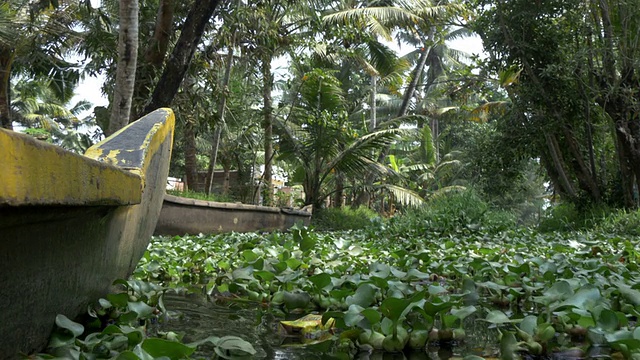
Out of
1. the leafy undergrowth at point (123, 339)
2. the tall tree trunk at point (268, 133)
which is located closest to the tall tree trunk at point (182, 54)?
the tall tree trunk at point (268, 133)

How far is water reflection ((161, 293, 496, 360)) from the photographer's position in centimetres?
156

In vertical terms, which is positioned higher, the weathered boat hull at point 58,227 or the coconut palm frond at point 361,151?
the coconut palm frond at point 361,151

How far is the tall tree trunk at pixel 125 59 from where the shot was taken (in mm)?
5824

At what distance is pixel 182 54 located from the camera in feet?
24.4

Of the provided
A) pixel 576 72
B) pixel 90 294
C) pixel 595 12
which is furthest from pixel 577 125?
pixel 90 294

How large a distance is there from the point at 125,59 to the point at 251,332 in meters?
4.81

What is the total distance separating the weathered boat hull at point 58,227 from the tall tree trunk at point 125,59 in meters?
4.19

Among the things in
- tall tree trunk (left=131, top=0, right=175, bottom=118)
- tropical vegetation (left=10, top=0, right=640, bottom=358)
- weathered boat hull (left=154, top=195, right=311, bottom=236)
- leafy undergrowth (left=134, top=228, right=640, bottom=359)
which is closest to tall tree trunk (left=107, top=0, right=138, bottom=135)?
tropical vegetation (left=10, top=0, right=640, bottom=358)

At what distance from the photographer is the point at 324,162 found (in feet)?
50.6

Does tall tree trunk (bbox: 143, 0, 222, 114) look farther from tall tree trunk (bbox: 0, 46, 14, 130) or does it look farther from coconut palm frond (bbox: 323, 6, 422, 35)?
coconut palm frond (bbox: 323, 6, 422, 35)

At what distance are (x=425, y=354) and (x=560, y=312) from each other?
1.51 feet

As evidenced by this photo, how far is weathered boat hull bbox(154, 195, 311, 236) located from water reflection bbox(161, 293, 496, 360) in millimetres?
3288

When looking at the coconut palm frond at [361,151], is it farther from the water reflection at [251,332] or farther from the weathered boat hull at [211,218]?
the water reflection at [251,332]

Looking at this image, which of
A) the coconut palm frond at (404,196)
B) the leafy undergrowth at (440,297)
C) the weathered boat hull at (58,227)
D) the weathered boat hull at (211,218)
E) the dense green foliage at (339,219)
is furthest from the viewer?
the coconut palm frond at (404,196)
